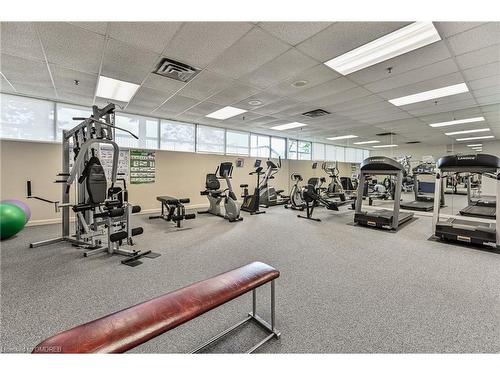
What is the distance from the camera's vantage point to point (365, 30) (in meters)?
2.70

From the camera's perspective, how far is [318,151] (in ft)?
40.1

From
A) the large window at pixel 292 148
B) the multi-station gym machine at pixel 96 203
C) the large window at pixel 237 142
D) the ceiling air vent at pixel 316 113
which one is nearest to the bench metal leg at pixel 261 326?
the multi-station gym machine at pixel 96 203

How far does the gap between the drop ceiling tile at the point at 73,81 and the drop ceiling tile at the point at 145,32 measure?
1619 millimetres

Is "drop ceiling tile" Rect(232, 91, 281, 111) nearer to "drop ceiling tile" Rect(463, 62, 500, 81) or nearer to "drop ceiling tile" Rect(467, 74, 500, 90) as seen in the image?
"drop ceiling tile" Rect(463, 62, 500, 81)

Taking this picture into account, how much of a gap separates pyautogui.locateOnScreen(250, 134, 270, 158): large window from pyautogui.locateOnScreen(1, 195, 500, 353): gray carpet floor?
5996mm

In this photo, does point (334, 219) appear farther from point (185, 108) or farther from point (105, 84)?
point (105, 84)

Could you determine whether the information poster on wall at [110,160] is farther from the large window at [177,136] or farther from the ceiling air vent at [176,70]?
the ceiling air vent at [176,70]

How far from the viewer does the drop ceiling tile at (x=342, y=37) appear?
103 inches

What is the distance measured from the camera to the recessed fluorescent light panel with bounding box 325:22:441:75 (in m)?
2.74

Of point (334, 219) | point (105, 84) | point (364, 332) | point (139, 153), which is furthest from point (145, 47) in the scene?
point (334, 219)

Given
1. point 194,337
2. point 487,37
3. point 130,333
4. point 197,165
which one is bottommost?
point 194,337

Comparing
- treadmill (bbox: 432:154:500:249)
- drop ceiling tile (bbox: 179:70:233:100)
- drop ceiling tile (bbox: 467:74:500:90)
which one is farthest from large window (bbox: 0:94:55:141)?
drop ceiling tile (bbox: 467:74:500:90)

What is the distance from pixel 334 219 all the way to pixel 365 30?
3901mm

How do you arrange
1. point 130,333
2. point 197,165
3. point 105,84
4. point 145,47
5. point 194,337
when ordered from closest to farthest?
1. point 130,333
2. point 194,337
3. point 145,47
4. point 105,84
5. point 197,165
